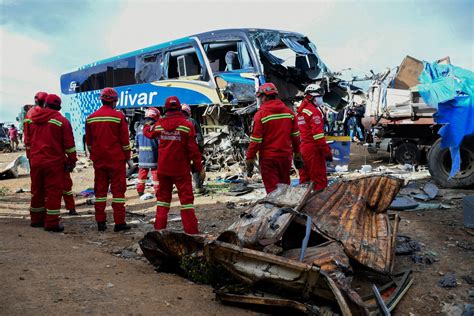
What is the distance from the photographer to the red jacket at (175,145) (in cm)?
464

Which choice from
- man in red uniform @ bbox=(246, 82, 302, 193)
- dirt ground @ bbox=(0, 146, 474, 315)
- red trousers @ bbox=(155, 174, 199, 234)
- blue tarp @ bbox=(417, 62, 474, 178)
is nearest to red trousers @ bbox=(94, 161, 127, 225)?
dirt ground @ bbox=(0, 146, 474, 315)

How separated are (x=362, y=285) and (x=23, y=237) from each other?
3688 mm

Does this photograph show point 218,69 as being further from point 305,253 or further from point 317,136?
point 305,253

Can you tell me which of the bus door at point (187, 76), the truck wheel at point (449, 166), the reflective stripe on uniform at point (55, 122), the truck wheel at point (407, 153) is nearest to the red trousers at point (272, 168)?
the reflective stripe on uniform at point (55, 122)

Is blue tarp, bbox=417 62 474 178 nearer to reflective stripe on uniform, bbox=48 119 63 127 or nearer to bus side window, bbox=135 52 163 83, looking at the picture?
reflective stripe on uniform, bbox=48 119 63 127

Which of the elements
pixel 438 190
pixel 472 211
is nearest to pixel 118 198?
pixel 472 211

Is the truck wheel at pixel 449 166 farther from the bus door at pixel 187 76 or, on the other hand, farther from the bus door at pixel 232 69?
the bus door at pixel 187 76

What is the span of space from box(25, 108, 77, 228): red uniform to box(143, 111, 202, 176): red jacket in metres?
1.33

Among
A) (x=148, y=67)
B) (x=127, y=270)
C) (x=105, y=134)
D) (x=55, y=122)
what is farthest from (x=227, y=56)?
(x=127, y=270)

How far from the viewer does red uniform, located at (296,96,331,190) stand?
18.6ft

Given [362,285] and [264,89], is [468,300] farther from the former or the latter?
[264,89]

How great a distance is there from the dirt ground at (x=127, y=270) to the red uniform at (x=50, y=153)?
1.44ft

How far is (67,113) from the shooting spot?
52.0ft

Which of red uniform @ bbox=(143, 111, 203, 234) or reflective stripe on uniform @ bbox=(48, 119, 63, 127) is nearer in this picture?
red uniform @ bbox=(143, 111, 203, 234)
